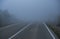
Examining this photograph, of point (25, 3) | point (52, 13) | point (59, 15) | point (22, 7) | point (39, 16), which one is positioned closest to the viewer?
point (59, 15)

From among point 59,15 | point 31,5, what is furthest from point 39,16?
point 59,15

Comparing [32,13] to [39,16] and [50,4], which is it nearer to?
[39,16]

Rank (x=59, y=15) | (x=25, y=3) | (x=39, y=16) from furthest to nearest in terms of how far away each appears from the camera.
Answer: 1. (x=39, y=16)
2. (x=25, y=3)
3. (x=59, y=15)

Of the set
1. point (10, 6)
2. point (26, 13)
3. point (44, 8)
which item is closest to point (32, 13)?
point (26, 13)

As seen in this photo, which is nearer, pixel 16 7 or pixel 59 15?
pixel 59 15

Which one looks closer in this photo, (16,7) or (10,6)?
(10,6)

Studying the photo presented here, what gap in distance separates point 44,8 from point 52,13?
36.0 feet

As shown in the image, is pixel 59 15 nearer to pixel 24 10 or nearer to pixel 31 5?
pixel 31 5

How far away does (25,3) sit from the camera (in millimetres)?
80250

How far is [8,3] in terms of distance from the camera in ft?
233

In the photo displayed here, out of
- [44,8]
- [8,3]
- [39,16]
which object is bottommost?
[39,16]

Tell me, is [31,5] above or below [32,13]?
above

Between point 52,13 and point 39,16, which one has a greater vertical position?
point 52,13

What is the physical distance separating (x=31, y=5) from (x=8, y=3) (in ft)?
41.3
